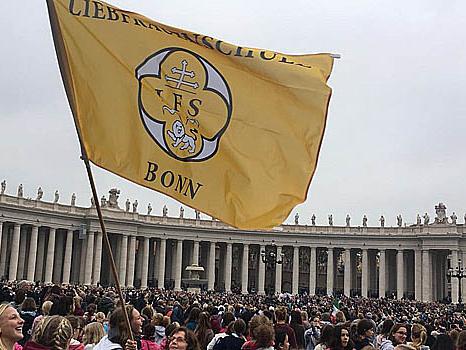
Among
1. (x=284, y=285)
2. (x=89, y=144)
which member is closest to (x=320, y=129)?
(x=89, y=144)

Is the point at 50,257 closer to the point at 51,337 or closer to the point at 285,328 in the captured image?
the point at 285,328

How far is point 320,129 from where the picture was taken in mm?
11367

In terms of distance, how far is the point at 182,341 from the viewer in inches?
352

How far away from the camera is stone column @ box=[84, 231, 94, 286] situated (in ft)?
304

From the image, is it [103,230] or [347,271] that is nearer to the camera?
[103,230]

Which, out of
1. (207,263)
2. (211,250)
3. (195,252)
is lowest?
(207,263)

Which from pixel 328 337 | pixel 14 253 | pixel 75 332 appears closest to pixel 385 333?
pixel 328 337

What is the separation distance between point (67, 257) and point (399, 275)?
4849 centimetres

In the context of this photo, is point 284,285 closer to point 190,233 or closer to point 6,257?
point 190,233

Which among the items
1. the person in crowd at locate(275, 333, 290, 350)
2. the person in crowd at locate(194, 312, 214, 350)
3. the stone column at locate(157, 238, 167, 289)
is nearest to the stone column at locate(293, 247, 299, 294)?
the stone column at locate(157, 238, 167, 289)

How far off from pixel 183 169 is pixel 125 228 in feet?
295

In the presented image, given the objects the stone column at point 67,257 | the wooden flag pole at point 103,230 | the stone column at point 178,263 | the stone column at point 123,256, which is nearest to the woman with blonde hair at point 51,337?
the wooden flag pole at point 103,230

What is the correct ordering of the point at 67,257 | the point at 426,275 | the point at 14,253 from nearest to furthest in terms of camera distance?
the point at 14,253 < the point at 67,257 < the point at 426,275

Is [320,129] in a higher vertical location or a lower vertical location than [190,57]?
lower
